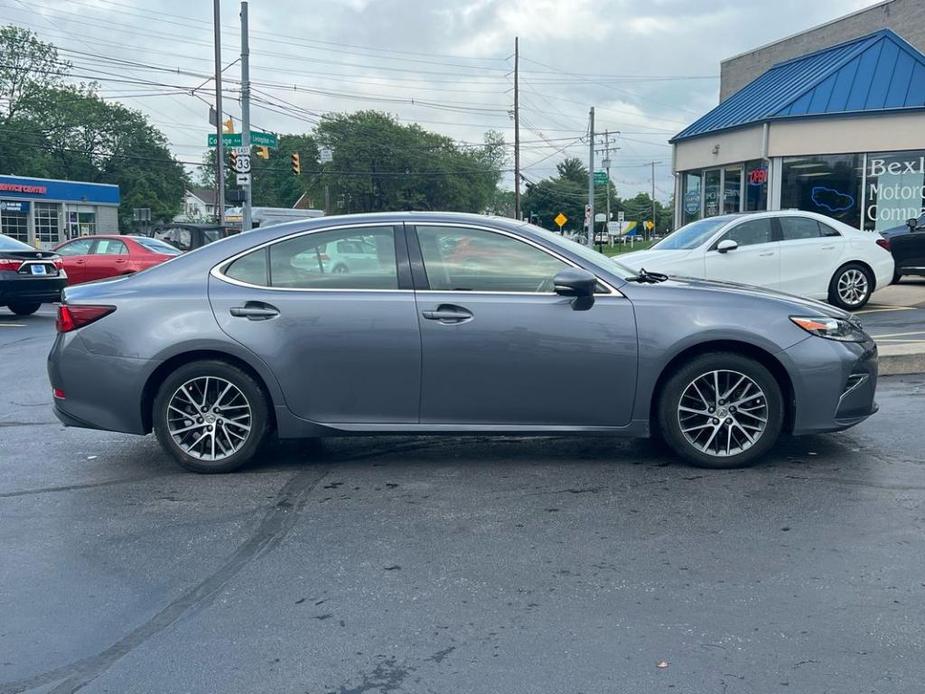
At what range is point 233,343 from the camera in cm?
556

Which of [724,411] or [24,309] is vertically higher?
[24,309]

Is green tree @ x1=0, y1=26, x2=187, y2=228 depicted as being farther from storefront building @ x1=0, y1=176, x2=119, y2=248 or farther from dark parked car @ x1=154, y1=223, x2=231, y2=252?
dark parked car @ x1=154, y1=223, x2=231, y2=252

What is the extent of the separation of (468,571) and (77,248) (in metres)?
17.2

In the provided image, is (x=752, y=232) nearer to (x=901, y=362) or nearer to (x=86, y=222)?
(x=901, y=362)

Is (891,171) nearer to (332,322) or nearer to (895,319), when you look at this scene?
(895,319)

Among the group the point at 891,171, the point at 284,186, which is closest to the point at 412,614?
the point at 891,171

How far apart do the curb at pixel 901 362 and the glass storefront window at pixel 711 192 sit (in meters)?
18.0

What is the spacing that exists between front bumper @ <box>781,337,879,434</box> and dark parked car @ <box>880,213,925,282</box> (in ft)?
41.2

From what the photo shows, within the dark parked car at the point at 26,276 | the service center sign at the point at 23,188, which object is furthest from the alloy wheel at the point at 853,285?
the service center sign at the point at 23,188

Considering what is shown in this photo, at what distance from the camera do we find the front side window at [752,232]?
42.9 feet

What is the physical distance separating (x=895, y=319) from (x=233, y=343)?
10.4 meters

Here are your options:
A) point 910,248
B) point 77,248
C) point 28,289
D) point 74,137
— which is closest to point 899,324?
point 910,248

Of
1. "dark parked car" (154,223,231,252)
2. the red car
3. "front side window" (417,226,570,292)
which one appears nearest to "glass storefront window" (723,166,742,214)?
"dark parked car" (154,223,231,252)

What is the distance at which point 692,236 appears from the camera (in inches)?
525
